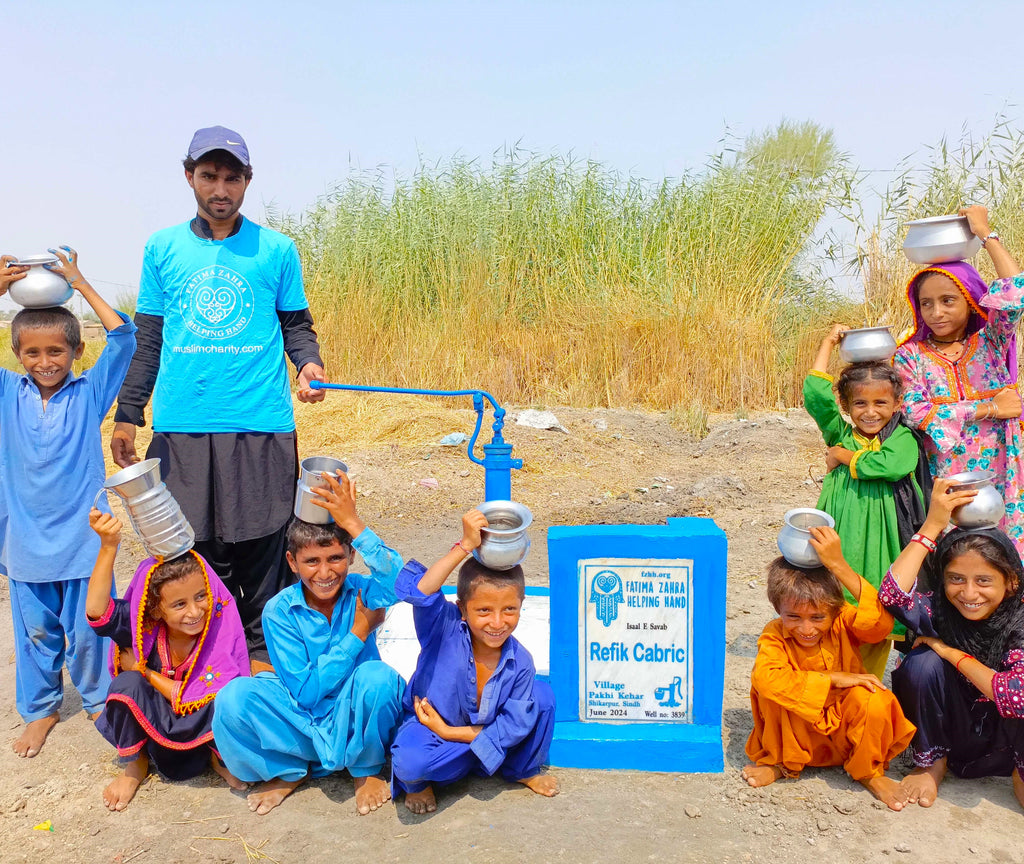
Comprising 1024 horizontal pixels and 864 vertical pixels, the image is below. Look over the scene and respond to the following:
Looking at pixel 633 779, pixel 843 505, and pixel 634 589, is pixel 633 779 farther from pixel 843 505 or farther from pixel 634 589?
pixel 843 505

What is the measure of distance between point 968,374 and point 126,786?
10.1ft

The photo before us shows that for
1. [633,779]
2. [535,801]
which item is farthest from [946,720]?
[535,801]

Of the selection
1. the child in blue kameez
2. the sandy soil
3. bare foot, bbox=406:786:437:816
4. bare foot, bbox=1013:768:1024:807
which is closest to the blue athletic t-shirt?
the child in blue kameez

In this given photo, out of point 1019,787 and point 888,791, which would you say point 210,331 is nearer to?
point 888,791

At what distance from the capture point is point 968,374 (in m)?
3.21

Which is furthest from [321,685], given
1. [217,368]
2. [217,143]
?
[217,143]

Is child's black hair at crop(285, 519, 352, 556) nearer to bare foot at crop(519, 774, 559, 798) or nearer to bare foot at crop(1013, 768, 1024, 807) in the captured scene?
bare foot at crop(519, 774, 559, 798)

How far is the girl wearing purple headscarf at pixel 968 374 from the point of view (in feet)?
10.3

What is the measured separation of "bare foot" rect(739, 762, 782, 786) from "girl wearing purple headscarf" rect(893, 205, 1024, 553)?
118 cm

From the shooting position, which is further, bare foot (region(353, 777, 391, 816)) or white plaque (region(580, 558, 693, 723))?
white plaque (region(580, 558, 693, 723))

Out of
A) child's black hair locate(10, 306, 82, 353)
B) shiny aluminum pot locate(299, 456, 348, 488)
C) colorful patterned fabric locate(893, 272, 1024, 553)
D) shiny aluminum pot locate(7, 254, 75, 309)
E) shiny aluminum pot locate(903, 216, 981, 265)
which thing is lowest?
shiny aluminum pot locate(299, 456, 348, 488)

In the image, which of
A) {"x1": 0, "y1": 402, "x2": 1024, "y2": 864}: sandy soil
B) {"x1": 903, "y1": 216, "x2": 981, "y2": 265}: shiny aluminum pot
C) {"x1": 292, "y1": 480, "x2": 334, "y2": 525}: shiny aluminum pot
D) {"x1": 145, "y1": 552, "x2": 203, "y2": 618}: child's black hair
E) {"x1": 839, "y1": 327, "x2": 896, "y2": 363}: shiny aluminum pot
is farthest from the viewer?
{"x1": 903, "y1": 216, "x2": 981, "y2": 265}: shiny aluminum pot

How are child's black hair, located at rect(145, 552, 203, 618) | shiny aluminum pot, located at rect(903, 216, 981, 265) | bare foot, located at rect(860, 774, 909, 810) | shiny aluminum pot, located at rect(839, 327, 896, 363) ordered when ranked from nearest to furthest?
bare foot, located at rect(860, 774, 909, 810), child's black hair, located at rect(145, 552, 203, 618), shiny aluminum pot, located at rect(839, 327, 896, 363), shiny aluminum pot, located at rect(903, 216, 981, 265)

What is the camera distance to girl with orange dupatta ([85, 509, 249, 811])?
109 inches
